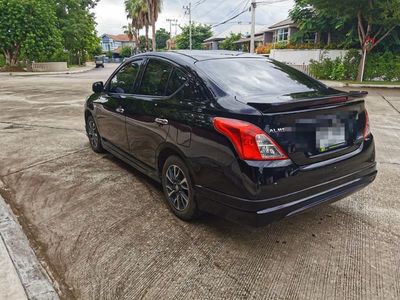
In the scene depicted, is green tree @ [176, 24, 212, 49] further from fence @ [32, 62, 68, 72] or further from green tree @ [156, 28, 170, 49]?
green tree @ [156, 28, 170, 49]

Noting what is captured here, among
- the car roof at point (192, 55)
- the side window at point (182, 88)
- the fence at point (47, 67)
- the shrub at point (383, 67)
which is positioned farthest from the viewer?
the fence at point (47, 67)

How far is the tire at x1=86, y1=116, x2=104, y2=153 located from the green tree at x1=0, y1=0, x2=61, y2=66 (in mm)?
27551

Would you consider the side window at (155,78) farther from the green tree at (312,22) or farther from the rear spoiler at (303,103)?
the green tree at (312,22)

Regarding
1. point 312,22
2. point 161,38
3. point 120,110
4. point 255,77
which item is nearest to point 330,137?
point 255,77

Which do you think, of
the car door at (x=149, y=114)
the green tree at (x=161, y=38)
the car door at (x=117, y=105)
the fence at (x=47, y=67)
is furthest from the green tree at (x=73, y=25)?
the green tree at (x=161, y=38)

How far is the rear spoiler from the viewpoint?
2.42 metres

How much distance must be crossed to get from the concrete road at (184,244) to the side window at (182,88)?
1.21 m

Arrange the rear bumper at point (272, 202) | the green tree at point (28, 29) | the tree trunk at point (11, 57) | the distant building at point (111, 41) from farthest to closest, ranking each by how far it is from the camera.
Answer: the distant building at point (111, 41), the tree trunk at point (11, 57), the green tree at point (28, 29), the rear bumper at point (272, 202)

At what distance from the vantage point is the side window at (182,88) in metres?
2.93

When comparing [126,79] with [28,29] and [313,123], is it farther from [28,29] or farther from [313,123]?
[28,29]

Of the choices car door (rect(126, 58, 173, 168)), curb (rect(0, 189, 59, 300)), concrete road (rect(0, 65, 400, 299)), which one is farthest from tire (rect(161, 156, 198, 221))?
curb (rect(0, 189, 59, 300))

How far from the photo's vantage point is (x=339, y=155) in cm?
277

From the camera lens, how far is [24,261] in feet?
8.73

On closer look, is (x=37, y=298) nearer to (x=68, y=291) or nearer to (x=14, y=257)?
(x=68, y=291)
